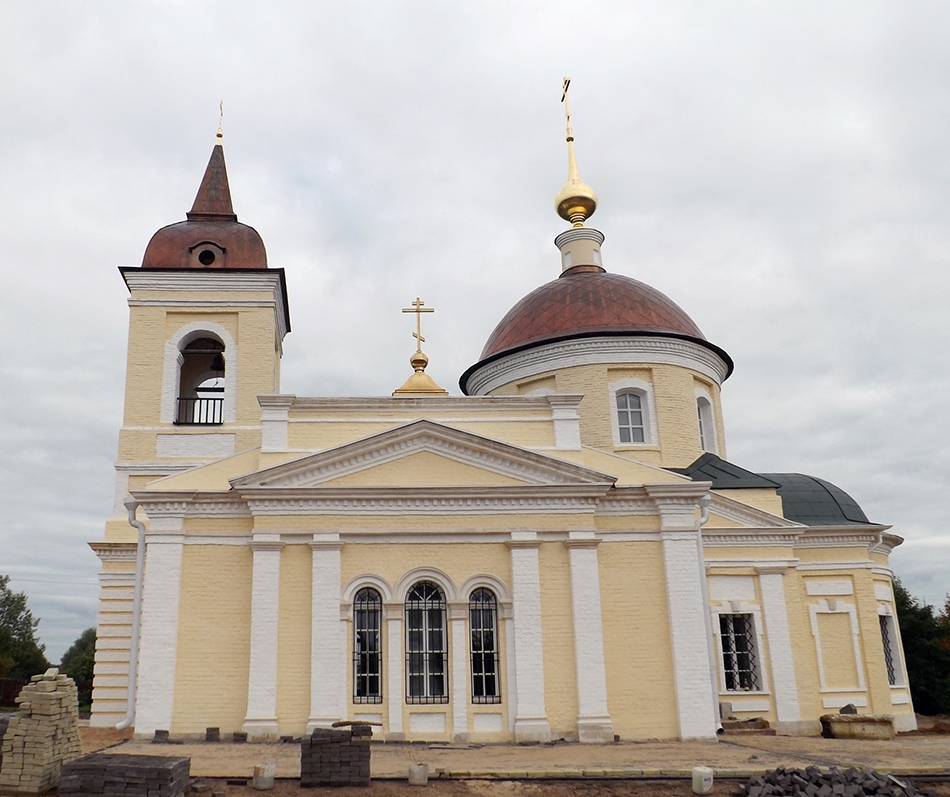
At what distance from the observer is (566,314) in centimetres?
2098

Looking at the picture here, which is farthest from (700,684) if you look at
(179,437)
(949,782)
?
(179,437)

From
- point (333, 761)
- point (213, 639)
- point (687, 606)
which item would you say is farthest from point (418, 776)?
point (687, 606)

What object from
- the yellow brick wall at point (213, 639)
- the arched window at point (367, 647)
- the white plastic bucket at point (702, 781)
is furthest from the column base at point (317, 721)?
the white plastic bucket at point (702, 781)

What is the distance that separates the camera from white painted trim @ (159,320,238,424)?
18266 mm

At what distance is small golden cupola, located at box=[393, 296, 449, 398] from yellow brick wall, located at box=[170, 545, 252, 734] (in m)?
6.67

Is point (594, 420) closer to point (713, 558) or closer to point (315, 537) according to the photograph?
point (713, 558)

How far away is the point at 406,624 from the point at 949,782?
7.78 meters

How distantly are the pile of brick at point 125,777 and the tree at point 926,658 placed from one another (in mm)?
28102

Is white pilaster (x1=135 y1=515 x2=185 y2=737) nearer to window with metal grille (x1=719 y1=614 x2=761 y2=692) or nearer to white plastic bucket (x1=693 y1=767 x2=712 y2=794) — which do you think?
white plastic bucket (x1=693 y1=767 x2=712 y2=794)

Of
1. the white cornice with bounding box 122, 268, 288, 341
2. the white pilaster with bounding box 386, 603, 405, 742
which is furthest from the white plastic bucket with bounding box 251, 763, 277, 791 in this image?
the white cornice with bounding box 122, 268, 288, 341

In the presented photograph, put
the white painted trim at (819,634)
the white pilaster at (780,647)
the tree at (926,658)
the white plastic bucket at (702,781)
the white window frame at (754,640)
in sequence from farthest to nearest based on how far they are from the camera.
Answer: the tree at (926,658) < the white painted trim at (819,634) < the white window frame at (754,640) < the white pilaster at (780,647) < the white plastic bucket at (702,781)

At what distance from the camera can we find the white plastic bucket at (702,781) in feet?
32.3

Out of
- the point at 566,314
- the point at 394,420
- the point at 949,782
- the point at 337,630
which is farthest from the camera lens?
the point at 566,314

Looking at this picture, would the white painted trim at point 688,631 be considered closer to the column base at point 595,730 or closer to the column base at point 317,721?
the column base at point 595,730
